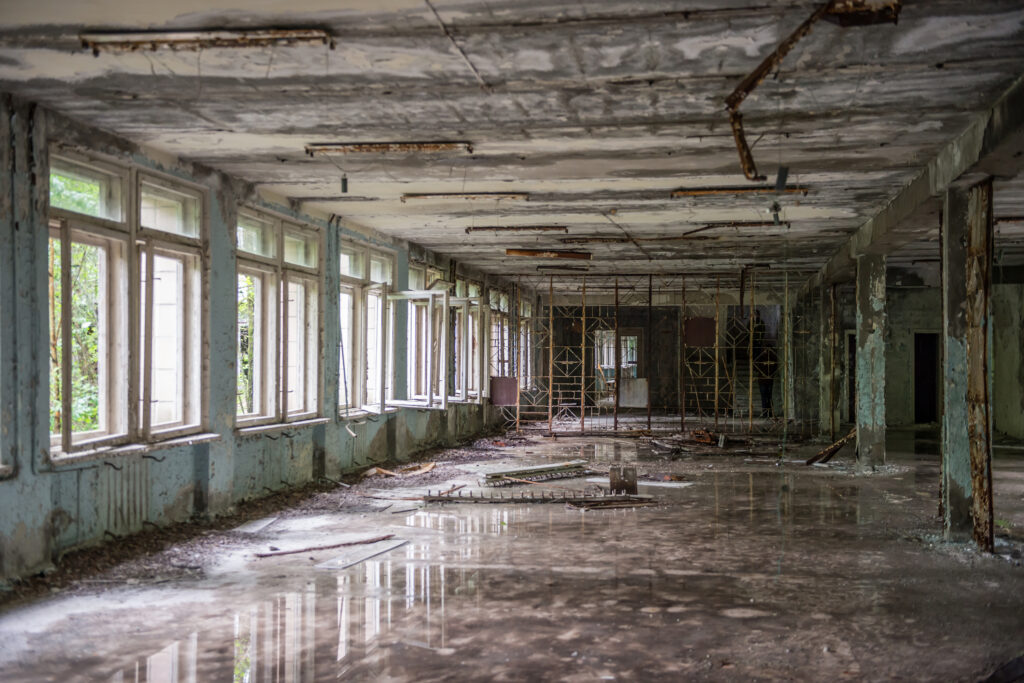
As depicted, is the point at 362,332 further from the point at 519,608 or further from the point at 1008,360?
the point at 1008,360

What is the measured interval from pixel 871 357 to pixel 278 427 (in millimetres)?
7797

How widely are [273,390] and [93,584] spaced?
3.66 meters

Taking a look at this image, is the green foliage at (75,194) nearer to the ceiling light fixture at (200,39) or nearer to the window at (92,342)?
the window at (92,342)

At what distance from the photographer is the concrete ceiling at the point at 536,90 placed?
173 inches

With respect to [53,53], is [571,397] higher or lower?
lower

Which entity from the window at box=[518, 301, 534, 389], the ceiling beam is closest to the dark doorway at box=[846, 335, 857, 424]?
the window at box=[518, 301, 534, 389]

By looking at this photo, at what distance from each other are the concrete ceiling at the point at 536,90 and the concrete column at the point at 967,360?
65 cm

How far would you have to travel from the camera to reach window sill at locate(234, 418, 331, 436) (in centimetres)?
845

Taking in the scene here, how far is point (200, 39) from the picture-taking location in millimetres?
4617

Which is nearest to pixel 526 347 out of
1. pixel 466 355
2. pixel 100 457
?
pixel 466 355

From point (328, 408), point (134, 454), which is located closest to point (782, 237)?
point (328, 408)

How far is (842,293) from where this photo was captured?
63.0 feet

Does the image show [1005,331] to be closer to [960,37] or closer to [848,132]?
[848,132]

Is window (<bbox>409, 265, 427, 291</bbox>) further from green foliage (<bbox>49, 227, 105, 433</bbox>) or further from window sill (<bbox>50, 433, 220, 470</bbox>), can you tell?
green foliage (<bbox>49, 227, 105, 433</bbox>)
